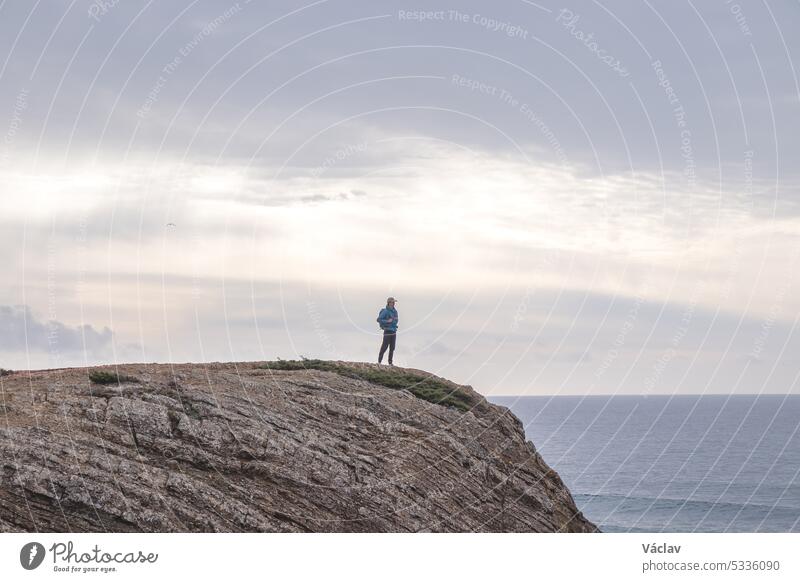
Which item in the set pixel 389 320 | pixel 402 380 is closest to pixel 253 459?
pixel 402 380

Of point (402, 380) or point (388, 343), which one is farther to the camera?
point (388, 343)

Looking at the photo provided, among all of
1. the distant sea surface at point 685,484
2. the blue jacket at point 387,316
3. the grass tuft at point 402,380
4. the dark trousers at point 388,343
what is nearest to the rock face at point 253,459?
the grass tuft at point 402,380

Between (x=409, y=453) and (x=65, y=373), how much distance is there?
13312 millimetres

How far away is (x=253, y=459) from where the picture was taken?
26969mm

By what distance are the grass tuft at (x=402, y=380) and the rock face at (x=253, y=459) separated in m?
1.00

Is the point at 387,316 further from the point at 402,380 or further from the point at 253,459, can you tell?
the point at 253,459

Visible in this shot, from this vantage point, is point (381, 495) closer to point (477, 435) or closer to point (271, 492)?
point (271, 492)

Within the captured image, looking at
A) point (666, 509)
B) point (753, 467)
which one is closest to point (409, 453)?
point (666, 509)

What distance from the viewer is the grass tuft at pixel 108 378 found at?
29.5m

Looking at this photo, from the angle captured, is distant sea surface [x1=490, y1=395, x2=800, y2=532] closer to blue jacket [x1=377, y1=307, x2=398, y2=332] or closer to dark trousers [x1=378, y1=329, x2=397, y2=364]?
dark trousers [x1=378, y1=329, x2=397, y2=364]

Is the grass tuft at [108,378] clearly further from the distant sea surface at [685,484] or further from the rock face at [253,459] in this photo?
the distant sea surface at [685,484]

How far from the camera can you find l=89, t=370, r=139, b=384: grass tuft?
96.7 feet

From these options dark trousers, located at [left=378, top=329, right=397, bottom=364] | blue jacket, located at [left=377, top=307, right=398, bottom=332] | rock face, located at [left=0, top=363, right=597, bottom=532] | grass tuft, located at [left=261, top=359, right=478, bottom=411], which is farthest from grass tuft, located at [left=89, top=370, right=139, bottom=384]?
dark trousers, located at [left=378, top=329, right=397, bottom=364]

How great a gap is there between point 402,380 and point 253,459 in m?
11.7
